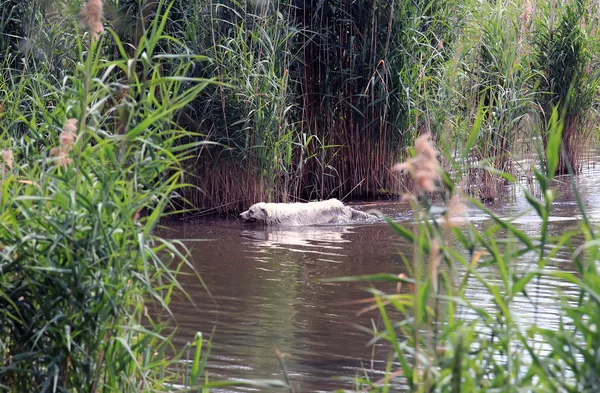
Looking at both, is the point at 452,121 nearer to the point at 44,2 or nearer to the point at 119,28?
the point at 119,28

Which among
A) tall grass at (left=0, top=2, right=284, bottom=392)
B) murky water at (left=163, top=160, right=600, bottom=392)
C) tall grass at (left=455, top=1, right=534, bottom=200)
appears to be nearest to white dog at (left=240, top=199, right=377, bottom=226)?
Result: murky water at (left=163, top=160, right=600, bottom=392)

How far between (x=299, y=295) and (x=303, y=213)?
2538 millimetres

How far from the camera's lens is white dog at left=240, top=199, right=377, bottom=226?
310 inches

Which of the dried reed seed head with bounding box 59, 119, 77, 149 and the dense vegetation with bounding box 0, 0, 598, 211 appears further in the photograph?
the dense vegetation with bounding box 0, 0, 598, 211

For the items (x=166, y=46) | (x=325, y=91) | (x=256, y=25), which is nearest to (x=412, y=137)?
(x=325, y=91)

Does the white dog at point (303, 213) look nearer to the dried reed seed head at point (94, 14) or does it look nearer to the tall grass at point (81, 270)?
the tall grass at point (81, 270)

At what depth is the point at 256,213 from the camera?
785 cm

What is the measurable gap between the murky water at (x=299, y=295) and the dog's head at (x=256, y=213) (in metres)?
0.08

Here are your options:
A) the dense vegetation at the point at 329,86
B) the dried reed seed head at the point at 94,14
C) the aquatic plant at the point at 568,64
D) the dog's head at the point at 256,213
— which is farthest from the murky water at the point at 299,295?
the aquatic plant at the point at 568,64

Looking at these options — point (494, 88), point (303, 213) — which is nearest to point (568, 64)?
point (494, 88)

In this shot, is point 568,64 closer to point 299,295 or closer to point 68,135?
point 299,295

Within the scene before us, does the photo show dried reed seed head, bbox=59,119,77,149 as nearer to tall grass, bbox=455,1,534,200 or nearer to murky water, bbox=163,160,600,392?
murky water, bbox=163,160,600,392

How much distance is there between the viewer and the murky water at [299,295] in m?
4.16

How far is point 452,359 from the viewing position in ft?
7.35
